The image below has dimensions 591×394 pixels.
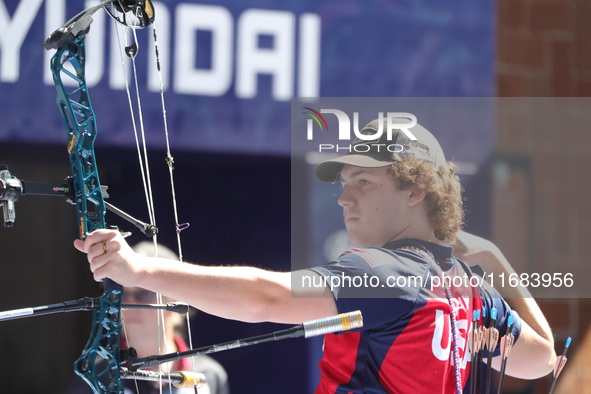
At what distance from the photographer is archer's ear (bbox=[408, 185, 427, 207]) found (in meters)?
2.55

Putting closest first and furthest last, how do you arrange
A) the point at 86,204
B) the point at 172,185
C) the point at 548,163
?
the point at 86,204 < the point at 172,185 < the point at 548,163

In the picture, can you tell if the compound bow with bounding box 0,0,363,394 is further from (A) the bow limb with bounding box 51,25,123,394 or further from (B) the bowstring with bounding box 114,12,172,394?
(B) the bowstring with bounding box 114,12,172,394

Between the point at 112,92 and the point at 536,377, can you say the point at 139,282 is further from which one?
the point at 536,377

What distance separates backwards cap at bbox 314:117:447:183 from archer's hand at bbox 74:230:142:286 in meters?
1.06

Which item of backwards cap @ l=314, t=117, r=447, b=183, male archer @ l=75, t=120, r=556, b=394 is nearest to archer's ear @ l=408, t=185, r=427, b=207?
male archer @ l=75, t=120, r=556, b=394

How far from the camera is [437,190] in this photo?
2656 mm

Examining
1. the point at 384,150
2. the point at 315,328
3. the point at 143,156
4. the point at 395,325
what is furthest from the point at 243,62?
the point at 315,328

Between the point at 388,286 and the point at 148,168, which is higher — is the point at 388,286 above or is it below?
below

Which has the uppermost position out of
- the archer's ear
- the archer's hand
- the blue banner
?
the blue banner

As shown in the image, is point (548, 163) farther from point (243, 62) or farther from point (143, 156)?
point (143, 156)

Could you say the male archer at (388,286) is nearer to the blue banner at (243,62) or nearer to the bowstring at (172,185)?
the blue banner at (243,62)

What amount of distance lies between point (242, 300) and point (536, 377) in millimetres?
1432

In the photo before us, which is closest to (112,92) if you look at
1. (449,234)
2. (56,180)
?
(56,180)

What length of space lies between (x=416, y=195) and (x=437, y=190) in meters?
0.14
